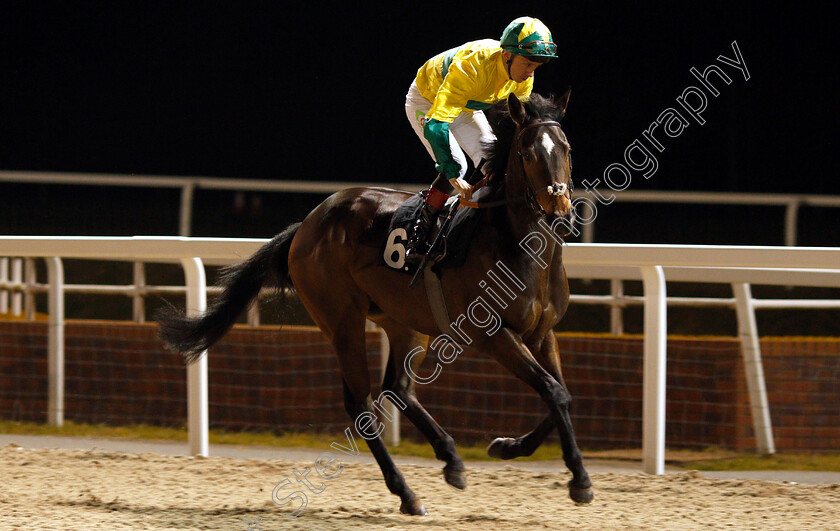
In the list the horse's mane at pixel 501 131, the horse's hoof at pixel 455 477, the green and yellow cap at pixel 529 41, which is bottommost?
the horse's hoof at pixel 455 477

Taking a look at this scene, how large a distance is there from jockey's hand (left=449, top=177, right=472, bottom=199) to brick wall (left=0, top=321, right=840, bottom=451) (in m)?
1.31

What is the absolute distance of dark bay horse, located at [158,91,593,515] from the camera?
3.87m

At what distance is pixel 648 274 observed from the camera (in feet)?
16.1

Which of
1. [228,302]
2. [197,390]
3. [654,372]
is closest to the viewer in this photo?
[654,372]

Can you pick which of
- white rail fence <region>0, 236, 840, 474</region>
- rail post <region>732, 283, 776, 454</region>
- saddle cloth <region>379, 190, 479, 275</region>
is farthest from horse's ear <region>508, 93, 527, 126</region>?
rail post <region>732, 283, 776, 454</region>

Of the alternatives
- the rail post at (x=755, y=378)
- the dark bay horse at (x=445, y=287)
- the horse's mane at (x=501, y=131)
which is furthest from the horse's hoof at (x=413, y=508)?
the rail post at (x=755, y=378)

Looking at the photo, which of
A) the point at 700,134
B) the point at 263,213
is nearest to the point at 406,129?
the point at 263,213

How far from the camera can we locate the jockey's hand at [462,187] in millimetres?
4105

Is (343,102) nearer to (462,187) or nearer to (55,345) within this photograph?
(55,345)

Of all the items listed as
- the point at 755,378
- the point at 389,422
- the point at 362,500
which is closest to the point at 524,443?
the point at 362,500

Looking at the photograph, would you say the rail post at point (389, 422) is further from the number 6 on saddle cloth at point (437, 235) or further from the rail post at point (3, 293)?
the rail post at point (3, 293)

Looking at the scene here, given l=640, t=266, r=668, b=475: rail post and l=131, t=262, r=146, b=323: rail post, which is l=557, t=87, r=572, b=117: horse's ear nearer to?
l=640, t=266, r=668, b=475: rail post

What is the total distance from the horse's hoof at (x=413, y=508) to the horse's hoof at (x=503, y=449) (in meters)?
0.36

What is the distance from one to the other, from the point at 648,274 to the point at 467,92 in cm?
138
